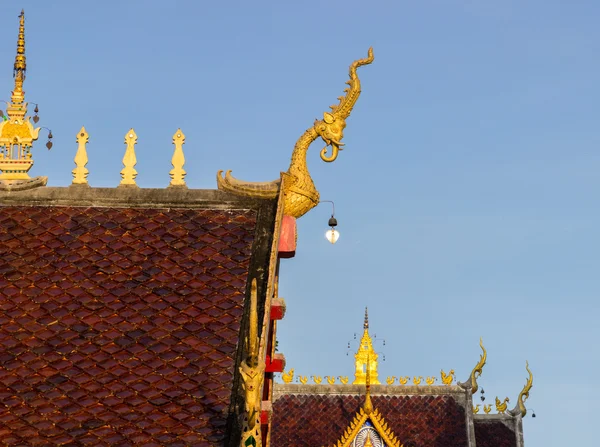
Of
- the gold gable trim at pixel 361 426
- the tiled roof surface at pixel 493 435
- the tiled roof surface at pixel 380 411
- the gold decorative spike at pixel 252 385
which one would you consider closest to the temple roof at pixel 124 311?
the gold decorative spike at pixel 252 385

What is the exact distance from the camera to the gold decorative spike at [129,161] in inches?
765

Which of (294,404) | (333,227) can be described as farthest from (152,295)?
(294,404)

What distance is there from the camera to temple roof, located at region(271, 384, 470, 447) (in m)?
49.4

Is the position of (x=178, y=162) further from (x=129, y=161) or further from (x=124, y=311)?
(x=124, y=311)

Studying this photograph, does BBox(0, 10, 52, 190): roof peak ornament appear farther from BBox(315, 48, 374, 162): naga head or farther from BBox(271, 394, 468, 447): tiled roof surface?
BBox(271, 394, 468, 447): tiled roof surface

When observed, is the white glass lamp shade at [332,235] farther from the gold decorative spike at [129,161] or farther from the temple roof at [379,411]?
the temple roof at [379,411]

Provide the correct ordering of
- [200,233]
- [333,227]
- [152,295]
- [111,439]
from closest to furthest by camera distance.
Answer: [111,439]
[152,295]
[200,233]
[333,227]

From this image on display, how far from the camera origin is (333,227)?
22.6 metres

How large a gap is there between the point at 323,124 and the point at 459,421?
32.8m

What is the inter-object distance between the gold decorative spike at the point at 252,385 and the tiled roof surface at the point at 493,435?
37.1 meters

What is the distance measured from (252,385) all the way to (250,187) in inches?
190

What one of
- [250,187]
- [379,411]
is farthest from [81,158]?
[379,411]

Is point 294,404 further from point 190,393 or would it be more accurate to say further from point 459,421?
point 190,393

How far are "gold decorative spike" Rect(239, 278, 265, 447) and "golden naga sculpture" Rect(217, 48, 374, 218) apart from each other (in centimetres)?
432
